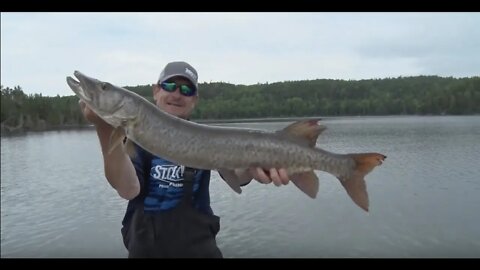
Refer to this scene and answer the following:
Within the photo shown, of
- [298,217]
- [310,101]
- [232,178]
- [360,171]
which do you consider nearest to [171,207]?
[232,178]

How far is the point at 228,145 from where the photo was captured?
343cm

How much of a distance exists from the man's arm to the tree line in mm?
36095

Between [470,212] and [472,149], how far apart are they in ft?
50.2

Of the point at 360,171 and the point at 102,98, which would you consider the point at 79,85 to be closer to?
the point at 102,98

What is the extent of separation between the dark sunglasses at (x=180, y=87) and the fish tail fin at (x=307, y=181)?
1139 millimetres

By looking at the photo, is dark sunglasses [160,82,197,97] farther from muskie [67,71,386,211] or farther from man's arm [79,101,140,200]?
man's arm [79,101,140,200]

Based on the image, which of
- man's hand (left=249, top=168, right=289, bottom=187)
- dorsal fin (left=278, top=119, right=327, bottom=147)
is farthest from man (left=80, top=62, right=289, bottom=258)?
dorsal fin (left=278, top=119, right=327, bottom=147)

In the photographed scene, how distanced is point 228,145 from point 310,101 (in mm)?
58887

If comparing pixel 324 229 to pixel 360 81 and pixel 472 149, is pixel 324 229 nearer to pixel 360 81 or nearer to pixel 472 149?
pixel 472 149

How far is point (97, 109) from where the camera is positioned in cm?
318

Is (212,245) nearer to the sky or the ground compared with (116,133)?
nearer to the ground

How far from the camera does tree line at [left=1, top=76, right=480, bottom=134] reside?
182ft

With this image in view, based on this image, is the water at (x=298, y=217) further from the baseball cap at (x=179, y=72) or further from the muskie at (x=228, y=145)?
the muskie at (x=228, y=145)
